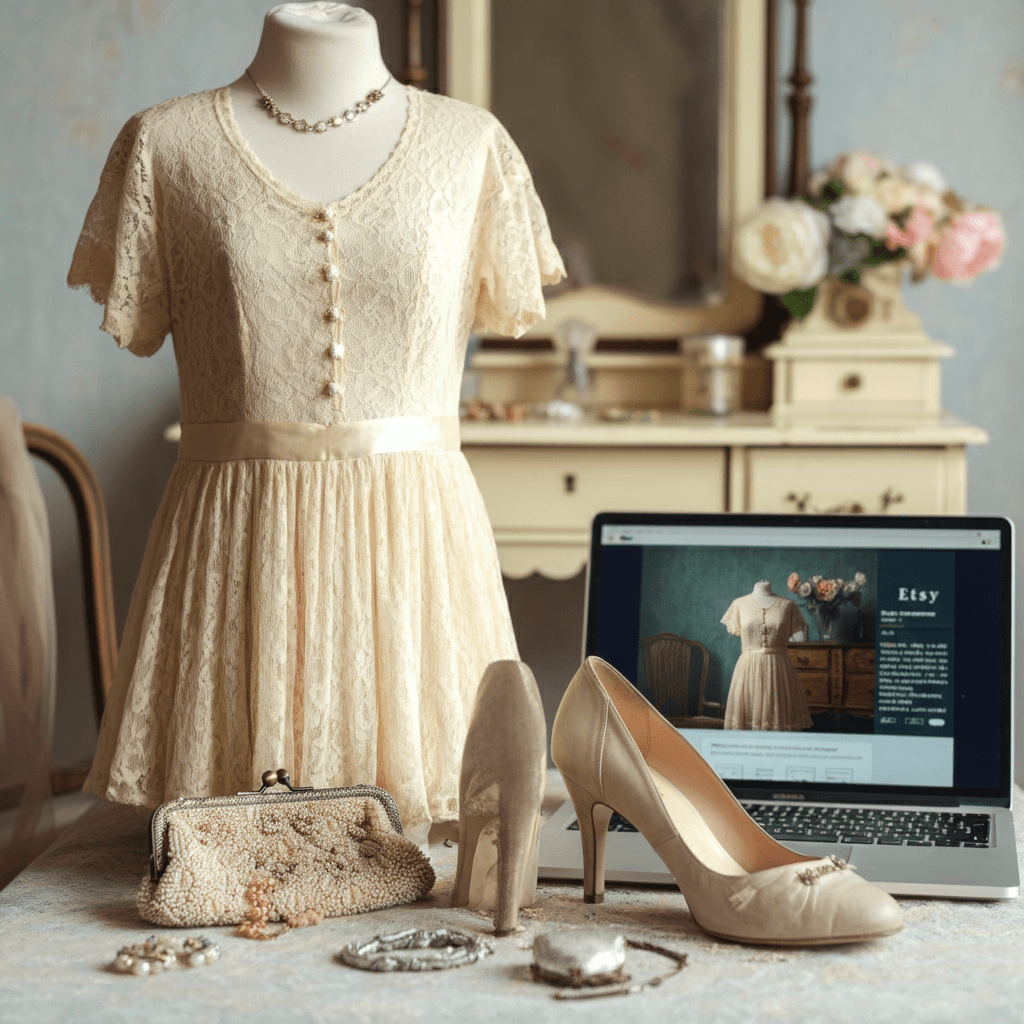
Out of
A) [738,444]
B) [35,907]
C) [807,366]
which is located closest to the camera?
[35,907]

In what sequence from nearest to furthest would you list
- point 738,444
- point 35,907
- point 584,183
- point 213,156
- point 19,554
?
point 35,907 → point 213,156 → point 19,554 → point 738,444 → point 584,183

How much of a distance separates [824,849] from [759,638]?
0.18 metres

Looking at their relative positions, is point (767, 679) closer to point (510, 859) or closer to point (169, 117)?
point (510, 859)

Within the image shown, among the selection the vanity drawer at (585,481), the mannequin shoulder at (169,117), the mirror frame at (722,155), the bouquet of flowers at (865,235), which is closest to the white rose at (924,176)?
the bouquet of flowers at (865,235)

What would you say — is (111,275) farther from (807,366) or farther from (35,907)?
(807,366)

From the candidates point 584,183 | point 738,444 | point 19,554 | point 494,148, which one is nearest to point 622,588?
point 494,148

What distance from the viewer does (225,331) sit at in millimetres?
920

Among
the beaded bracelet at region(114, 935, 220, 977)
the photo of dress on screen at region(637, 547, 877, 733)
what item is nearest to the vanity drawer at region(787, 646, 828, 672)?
the photo of dress on screen at region(637, 547, 877, 733)

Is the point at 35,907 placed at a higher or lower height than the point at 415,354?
lower

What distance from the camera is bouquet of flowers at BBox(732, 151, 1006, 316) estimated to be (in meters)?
A: 1.74

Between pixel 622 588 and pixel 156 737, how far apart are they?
41 centimetres

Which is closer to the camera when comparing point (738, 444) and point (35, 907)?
point (35, 907)

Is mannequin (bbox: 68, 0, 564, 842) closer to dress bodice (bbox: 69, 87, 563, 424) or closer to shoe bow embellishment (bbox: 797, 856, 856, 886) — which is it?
dress bodice (bbox: 69, 87, 563, 424)

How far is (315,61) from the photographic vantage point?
930mm
